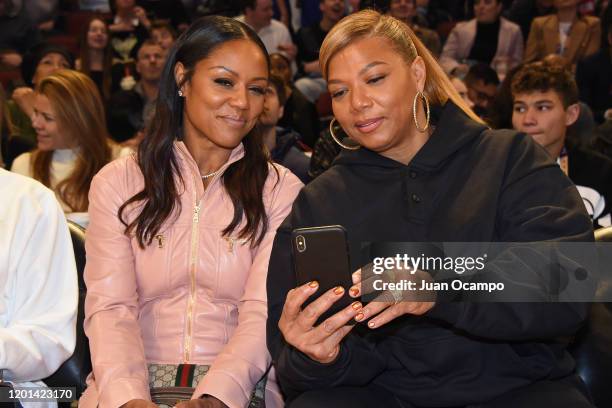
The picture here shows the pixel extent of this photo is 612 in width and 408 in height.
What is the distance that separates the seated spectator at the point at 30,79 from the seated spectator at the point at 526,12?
161 inches

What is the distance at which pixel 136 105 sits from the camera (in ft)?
19.2

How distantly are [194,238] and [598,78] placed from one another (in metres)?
4.80

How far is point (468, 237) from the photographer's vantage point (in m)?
2.22

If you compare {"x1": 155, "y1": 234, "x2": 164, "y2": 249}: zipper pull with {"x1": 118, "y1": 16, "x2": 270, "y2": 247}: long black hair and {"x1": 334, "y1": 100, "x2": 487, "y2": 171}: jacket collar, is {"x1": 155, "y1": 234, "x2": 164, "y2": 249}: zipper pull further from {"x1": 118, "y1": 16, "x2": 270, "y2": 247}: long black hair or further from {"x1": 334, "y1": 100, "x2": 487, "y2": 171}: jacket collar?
{"x1": 334, "y1": 100, "x2": 487, "y2": 171}: jacket collar

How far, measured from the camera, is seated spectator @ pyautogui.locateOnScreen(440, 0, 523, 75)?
24.7ft

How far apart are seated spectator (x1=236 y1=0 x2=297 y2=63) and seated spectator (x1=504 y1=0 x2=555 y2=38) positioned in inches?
86.1

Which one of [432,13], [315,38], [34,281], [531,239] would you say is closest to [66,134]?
[34,281]

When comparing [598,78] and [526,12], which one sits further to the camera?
[526,12]

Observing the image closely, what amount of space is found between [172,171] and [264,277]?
44cm

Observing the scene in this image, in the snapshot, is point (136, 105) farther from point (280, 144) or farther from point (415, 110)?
point (415, 110)

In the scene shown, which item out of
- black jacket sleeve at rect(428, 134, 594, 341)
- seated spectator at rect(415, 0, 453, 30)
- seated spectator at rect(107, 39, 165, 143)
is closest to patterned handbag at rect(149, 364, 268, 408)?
black jacket sleeve at rect(428, 134, 594, 341)

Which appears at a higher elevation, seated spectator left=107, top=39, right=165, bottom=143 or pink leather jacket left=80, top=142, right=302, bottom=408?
pink leather jacket left=80, top=142, right=302, bottom=408

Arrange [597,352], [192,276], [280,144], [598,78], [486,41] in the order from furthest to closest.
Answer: [486,41] < [598,78] < [280,144] < [192,276] < [597,352]

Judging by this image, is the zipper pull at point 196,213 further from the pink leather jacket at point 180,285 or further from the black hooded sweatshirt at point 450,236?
the black hooded sweatshirt at point 450,236
